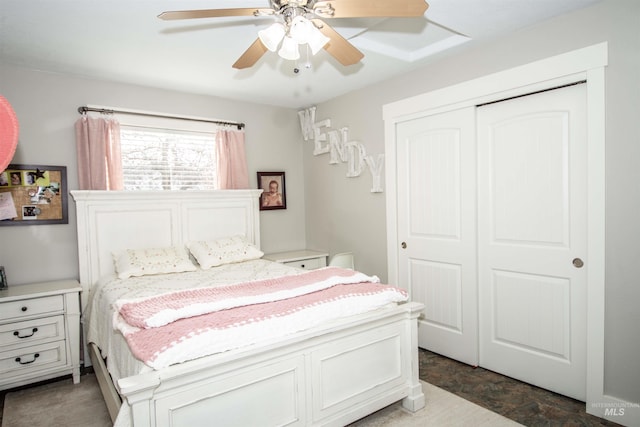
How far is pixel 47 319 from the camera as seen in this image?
273 centimetres

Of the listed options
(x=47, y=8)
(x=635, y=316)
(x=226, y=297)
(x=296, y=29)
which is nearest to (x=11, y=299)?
(x=226, y=297)

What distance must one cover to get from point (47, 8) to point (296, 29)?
1.54 meters

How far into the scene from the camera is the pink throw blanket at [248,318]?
5.28ft

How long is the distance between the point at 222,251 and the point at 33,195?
1.55 meters

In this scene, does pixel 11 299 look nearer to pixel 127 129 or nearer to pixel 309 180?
pixel 127 129

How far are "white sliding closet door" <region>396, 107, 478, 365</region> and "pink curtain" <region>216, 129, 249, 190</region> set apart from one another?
65.5 inches

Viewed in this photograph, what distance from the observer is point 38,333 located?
2.70 meters

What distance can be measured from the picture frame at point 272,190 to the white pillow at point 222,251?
2.29ft

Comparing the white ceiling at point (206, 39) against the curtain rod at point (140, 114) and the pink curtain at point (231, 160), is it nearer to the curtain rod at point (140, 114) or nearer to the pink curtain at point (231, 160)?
the curtain rod at point (140, 114)

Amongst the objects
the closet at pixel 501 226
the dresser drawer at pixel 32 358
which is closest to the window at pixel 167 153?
the dresser drawer at pixel 32 358

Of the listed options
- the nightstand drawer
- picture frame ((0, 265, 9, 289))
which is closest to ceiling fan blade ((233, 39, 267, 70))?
the nightstand drawer

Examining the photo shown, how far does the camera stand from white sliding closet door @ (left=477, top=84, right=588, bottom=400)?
7.72ft

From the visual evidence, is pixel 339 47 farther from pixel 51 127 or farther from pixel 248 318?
pixel 51 127

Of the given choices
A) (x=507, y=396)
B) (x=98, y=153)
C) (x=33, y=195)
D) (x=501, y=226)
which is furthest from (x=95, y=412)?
(x=501, y=226)
